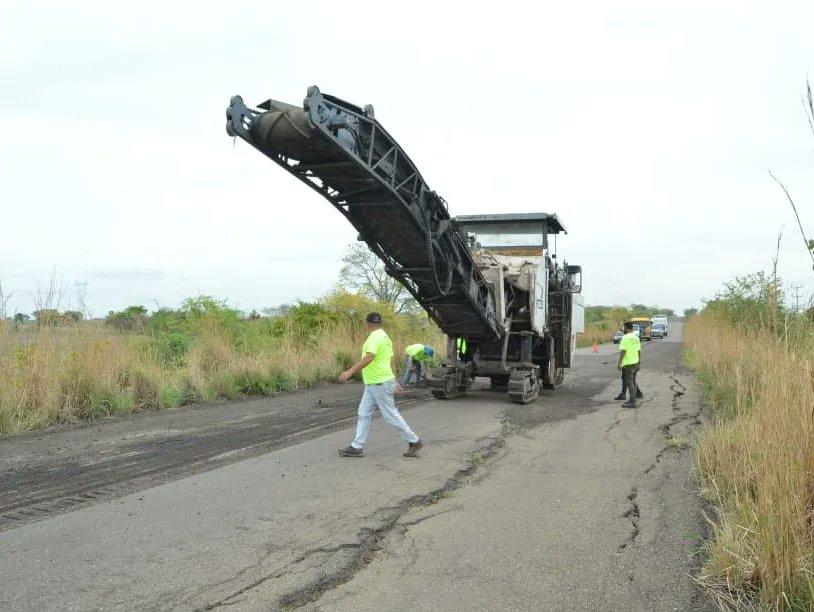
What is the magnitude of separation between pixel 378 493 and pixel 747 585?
3223 mm

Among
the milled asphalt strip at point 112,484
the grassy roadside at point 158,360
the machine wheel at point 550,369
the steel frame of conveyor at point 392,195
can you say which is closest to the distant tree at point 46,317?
the grassy roadside at point 158,360

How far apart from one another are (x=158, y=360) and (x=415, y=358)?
208 inches

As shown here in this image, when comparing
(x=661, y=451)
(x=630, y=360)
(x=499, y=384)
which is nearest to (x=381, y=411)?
(x=661, y=451)

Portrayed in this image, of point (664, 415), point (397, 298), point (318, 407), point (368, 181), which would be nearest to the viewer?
point (368, 181)

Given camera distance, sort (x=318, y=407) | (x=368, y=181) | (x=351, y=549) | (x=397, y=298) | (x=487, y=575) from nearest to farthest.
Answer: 1. (x=487, y=575)
2. (x=351, y=549)
3. (x=368, y=181)
4. (x=318, y=407)
5. (x=397, y=298)

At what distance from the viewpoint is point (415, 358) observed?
14.5 metres

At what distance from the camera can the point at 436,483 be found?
21.2ft

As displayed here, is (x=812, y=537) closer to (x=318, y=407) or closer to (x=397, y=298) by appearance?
(x=318, y=407)

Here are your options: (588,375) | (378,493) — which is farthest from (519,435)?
(588,375)

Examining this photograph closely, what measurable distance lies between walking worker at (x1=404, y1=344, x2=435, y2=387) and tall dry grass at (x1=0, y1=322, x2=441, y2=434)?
6.89ft

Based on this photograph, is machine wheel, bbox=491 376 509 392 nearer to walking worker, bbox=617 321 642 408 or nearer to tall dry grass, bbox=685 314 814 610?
walking worker, bbox=617 321 642 408

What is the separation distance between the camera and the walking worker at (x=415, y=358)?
1401 centimetres

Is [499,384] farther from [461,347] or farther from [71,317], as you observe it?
[71,317]

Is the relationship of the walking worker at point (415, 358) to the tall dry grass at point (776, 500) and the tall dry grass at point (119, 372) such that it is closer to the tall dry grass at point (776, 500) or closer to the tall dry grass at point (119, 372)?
the tall dry grass at point (119, 372)
